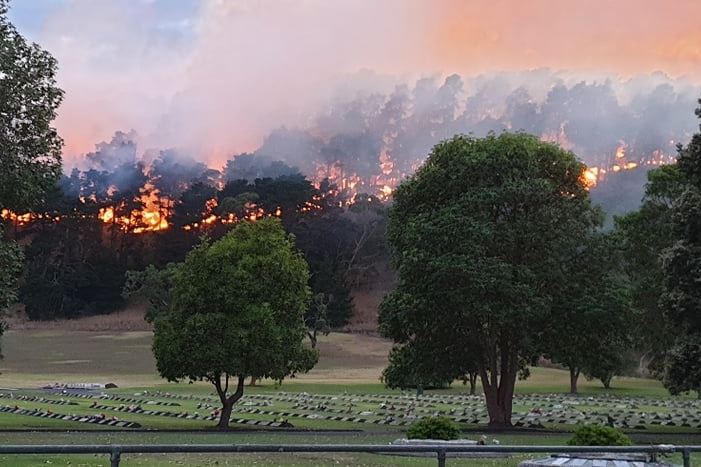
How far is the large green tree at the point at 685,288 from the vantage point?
88.3 ft

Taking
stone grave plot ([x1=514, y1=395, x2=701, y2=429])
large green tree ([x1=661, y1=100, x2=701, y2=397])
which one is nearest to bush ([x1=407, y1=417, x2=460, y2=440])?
large green tree ([x1=661, y1=100, x2=701, y2=397])

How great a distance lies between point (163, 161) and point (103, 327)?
43831 millimetres

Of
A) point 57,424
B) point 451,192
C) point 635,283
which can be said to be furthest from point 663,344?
point 57,424

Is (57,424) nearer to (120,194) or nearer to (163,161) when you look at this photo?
(120,194)

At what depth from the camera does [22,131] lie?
79.4 ft

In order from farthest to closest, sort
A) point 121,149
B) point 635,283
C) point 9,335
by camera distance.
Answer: point 121,149 → point 9,335 → point 635,283

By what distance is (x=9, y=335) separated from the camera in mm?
110312

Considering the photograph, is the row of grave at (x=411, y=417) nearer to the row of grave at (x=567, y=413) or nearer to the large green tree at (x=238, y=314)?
the row of grave at (x=567, y=413)

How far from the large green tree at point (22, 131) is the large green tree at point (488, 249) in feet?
49.9

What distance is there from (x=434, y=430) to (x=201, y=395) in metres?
36.8

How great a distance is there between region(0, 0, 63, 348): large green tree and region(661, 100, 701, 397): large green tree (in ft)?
68.7

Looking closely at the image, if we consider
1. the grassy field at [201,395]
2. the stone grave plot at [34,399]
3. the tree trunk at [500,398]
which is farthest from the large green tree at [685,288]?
the stone grave plot at [34,399]

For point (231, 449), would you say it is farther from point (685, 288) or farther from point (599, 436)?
point (685, 288)

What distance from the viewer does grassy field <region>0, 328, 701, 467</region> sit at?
20609 millimetres
